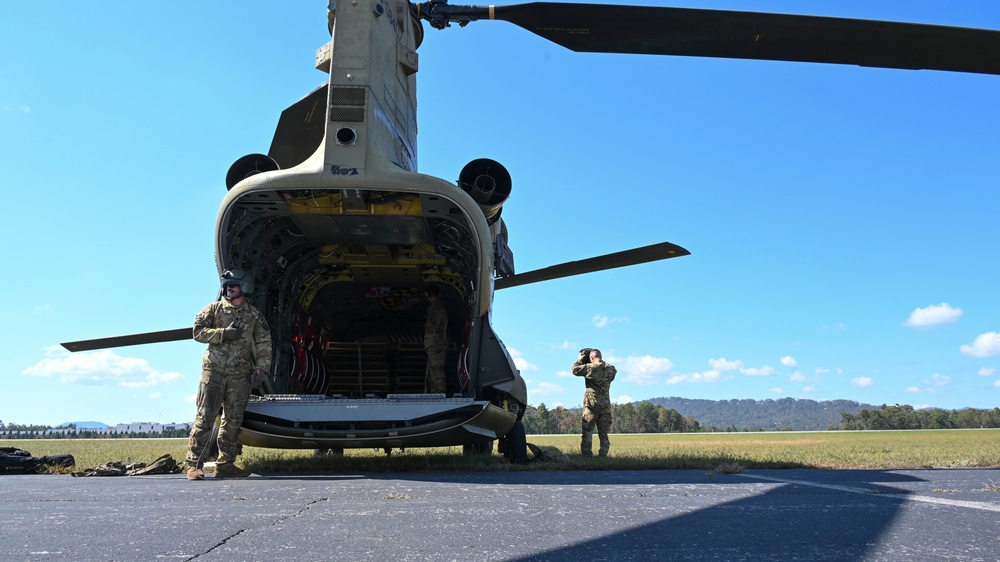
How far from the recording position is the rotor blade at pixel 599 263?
9.58 metres

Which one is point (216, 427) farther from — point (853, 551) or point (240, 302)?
point (853, 551)

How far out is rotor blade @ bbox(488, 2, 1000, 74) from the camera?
5.30 m

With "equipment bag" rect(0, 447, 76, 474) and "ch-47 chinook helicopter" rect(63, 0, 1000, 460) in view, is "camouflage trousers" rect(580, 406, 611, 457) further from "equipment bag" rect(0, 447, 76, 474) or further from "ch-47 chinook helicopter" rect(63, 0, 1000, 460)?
"equipment bag" rect(0, 447, 76, 474)

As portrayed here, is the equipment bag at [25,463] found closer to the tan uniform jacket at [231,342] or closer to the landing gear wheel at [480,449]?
the tan uniform jacket at [231,342]

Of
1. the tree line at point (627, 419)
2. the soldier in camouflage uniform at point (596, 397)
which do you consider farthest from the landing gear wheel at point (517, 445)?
the tree line at point (627, 419)

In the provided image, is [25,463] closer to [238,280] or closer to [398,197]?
[238,280]

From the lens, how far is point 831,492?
4.64m

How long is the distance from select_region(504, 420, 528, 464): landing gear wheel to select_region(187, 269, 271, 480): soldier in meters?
3.11

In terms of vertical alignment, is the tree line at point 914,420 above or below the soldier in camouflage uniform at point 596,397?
below

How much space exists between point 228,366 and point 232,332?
1.07ft

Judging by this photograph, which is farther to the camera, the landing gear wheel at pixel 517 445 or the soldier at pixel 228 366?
the landing gear wheel at pixel 517 445

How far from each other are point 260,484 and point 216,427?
6.32 feet

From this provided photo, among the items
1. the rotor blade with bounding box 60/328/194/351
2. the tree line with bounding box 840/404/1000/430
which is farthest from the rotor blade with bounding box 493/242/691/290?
the tree line with bounding box 840/404/1000/430

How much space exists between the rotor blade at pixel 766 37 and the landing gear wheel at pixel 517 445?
4.45 meters
